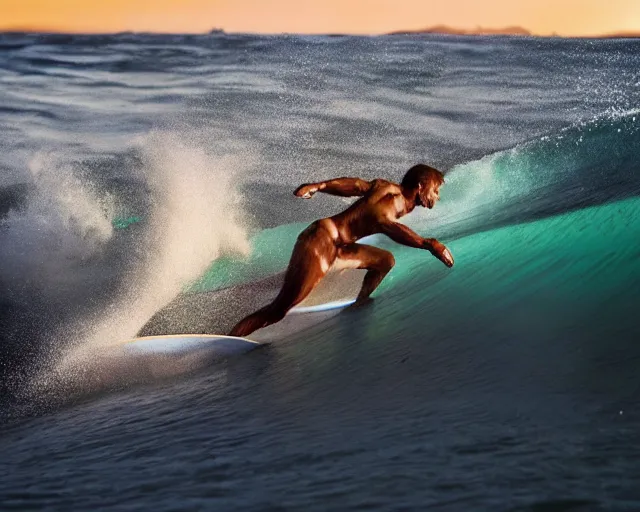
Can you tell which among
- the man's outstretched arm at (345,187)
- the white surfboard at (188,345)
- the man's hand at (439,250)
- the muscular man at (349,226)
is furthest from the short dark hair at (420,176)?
the white surfboard at (188,345)

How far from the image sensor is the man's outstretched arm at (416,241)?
2266 mm

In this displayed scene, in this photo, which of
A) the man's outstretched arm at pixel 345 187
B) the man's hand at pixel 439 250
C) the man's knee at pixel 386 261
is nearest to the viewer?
the man's hand at pixel 439 250

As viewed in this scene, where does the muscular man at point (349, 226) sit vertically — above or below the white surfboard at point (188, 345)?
above

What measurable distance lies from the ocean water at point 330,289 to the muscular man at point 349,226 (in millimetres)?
179

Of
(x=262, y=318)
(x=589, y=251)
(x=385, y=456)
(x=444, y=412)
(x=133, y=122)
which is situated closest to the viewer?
(x=385, y=456)

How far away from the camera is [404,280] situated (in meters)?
2.99

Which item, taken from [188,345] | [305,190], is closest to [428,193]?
[305,190]

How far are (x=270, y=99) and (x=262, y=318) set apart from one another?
200 centimetres

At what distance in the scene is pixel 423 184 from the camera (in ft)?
8.09

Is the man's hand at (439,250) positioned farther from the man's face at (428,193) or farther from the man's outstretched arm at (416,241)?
the man's face at (428,193)

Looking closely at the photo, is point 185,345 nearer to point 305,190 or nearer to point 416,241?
point 305,190

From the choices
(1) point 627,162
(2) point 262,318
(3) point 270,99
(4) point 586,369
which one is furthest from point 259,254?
(4) point 586,369

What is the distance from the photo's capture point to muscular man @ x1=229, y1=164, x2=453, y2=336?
8.09 feet

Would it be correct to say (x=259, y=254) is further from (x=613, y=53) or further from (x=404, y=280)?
(x=613, y=53)
